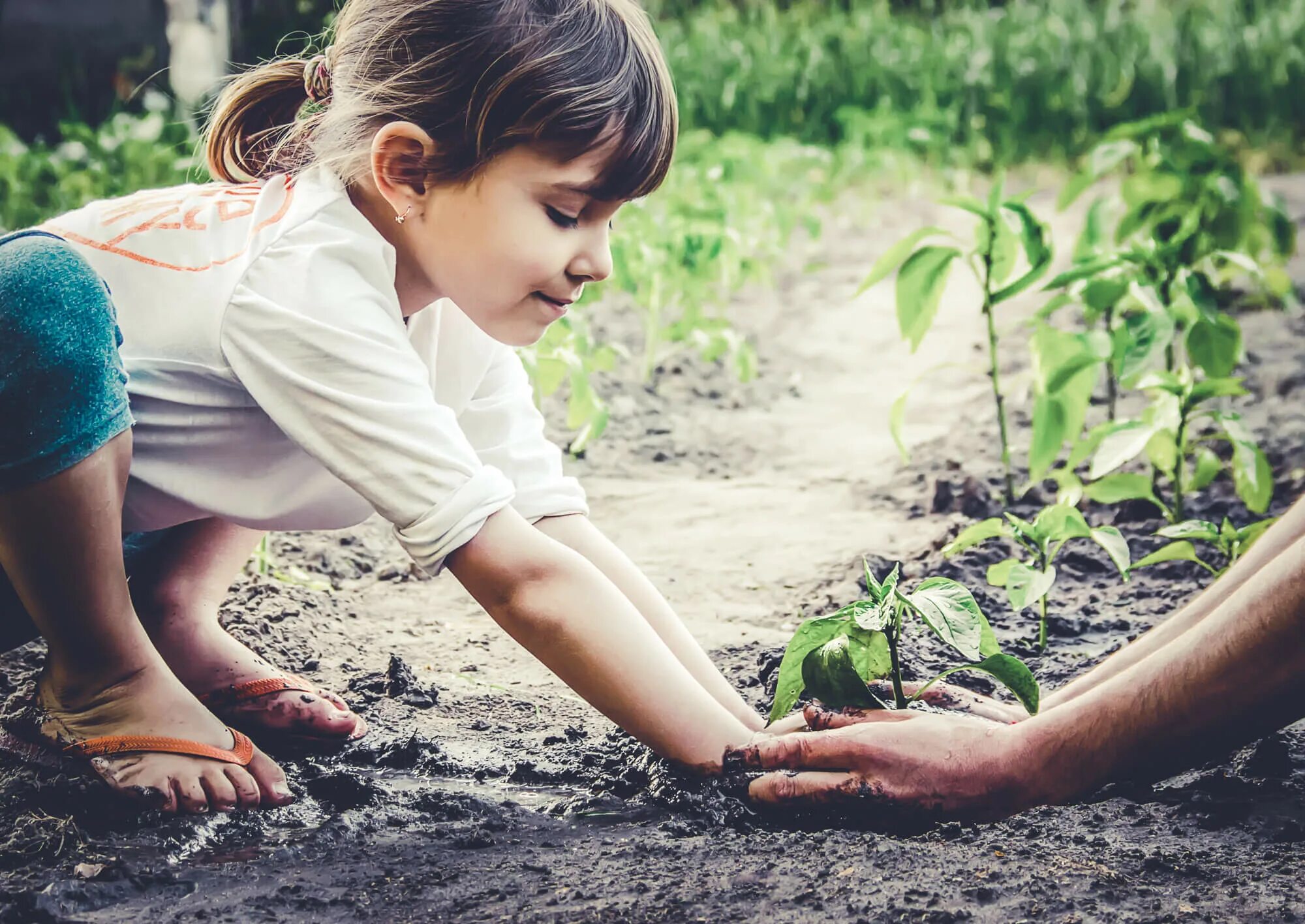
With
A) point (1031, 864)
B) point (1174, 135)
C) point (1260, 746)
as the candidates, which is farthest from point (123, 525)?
point (1174, 135)

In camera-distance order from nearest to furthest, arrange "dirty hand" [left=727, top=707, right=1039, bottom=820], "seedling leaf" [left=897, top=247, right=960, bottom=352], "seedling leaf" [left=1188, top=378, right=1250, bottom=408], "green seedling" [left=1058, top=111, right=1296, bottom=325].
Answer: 1. "dirty hand" [left=727, top=707, right=1039, bottom=820]
2. "seedling leaf" [left=1188, top=378, right=1250, bottom=408]
3. "seedling leaf" [left=897, top=247, right=960, bottom=352]
4. "green seedling" [left=1058, top=111, right=1296, bottom=325]

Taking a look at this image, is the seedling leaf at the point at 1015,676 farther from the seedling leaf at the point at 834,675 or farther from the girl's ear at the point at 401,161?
the girl's ear at the point at 401,161

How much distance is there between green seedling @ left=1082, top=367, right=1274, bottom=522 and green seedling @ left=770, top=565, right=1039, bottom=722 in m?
0.68

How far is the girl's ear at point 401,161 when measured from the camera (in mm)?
1503

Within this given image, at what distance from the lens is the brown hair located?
4.84 ft

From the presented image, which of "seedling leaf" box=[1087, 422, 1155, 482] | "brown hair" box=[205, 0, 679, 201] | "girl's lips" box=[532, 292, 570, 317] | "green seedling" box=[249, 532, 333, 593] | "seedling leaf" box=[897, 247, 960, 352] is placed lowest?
"green seedling" box=[249, 532, 333, 593]

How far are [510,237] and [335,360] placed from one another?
0.25 m

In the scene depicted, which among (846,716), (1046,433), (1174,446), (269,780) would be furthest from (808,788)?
(1174,446)

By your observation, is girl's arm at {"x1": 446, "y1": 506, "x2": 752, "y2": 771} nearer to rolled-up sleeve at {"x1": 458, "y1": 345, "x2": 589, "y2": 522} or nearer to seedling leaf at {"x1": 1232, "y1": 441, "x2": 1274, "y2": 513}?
rolled-up sleeve at {"x1": 458, "y1": 345, "x2": 589, "y2": 522}

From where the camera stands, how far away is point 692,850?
54.1 inches

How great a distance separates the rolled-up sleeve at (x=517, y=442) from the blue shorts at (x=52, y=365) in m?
0.48

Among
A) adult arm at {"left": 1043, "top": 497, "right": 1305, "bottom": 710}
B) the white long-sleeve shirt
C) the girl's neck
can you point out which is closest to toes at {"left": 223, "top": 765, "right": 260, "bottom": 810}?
the white long-sleeve shirt

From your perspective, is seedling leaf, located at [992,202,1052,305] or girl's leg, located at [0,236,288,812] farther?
seedling leaf, located at [992,202,1052,305]

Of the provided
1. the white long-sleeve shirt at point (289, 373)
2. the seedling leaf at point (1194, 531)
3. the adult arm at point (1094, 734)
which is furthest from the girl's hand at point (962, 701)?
the white long-sleeve shirt at point (289, 373)
